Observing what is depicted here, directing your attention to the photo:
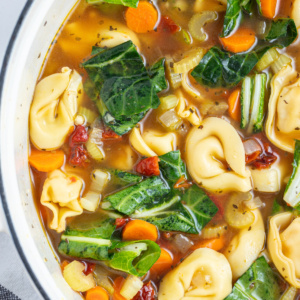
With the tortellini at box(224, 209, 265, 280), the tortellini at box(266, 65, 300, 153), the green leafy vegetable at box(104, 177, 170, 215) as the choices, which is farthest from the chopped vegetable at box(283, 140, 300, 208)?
the green leafy vegetable at box(104, 177, 170, 215)

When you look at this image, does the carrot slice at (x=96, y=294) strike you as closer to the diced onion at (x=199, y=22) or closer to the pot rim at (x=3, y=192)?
the pot rim at (x=3, y=192)

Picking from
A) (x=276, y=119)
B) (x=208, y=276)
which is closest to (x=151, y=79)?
(x=276, y=119)

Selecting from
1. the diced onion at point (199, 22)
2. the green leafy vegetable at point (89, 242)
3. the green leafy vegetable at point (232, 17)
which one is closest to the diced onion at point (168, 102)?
the diced onion at point (199, 22)

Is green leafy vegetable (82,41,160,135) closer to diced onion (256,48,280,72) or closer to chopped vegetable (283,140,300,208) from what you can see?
diced onion (256,48,280,72)

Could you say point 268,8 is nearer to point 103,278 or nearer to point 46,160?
point 46,160

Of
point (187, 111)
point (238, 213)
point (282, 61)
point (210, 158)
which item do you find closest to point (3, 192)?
point (187, 111)

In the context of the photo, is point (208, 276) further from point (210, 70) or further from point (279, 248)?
point (210, 70)
